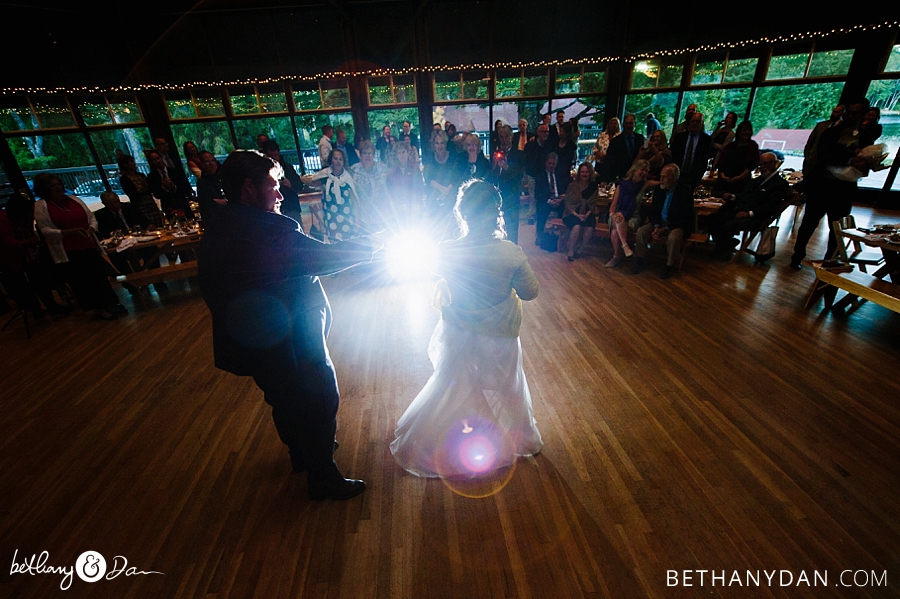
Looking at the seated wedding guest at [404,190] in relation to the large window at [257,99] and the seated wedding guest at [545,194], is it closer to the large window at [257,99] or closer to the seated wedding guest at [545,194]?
the seated wedding guest at [545,194]

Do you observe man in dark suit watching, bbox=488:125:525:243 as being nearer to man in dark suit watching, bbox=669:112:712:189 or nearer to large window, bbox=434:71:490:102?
man in dark suit watching, bbox=669:112:712:189

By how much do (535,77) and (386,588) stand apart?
10.1 meters

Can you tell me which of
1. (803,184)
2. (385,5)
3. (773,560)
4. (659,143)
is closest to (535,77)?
(385,5)

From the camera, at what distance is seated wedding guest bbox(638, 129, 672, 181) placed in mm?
5305

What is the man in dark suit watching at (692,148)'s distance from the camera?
591cm

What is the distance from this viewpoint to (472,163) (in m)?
5.80

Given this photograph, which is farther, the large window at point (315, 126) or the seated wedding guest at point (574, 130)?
the large window at point (315, 126)

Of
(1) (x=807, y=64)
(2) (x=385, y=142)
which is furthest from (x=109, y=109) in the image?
(1) (x=807, y=64)

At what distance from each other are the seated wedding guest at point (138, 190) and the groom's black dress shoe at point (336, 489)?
5.27 m

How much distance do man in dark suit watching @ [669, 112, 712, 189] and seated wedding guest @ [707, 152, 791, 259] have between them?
3.39ft

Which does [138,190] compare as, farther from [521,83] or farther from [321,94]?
[521,83]

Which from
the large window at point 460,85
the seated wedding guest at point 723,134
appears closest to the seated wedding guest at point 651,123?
the seated wedding guest at point 723,134

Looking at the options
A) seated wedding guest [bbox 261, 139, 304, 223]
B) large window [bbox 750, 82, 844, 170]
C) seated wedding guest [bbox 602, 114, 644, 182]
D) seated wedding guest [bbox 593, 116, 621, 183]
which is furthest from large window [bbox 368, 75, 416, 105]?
large window [bbox 750, 82, 844, 170]

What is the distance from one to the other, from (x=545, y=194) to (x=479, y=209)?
4.43 meters
